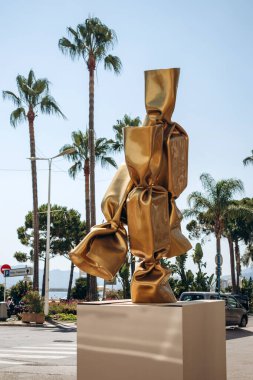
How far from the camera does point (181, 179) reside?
820 cm

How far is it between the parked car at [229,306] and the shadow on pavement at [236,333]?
25 centimetres

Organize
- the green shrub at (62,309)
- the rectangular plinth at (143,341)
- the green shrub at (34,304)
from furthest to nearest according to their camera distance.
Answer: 1. the green shrub at (62,309)
2. the green shrub at (34,304)
3. the rectangular plinth at (143,341)

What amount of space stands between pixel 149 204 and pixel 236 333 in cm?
1533

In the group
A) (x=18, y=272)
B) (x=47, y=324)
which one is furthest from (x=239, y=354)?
(x=18, y=272)

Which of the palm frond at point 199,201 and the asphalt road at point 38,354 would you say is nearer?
the asphalt road at point 38,354

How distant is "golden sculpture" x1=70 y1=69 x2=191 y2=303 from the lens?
25.1 feet

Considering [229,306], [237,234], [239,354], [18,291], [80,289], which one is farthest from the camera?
[237,234]

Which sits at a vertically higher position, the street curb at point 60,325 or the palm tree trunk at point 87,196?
the palm tree trunk at point 87,196

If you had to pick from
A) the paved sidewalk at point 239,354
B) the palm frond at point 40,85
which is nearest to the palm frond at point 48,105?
the palm frond at point 40,85

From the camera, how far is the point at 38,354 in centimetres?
1516

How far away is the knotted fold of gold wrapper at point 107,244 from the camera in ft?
26.1

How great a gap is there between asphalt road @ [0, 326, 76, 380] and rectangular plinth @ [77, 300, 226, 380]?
13.0 feet

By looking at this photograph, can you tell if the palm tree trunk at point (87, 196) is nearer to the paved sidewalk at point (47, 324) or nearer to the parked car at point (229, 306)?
the paved sidewalk at point (47, 324)

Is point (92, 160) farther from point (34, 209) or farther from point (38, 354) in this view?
point (38, 354)
